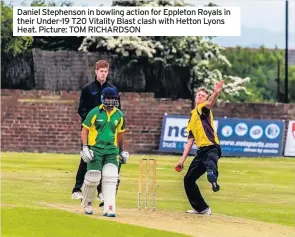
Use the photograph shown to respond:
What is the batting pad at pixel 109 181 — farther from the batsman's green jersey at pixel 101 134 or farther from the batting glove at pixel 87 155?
the batting glove at pixel 87 155

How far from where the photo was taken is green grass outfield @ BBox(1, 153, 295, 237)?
1442cm

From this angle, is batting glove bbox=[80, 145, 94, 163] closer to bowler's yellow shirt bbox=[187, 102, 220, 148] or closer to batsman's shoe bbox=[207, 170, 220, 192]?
batsman's shoe bbox=[207, 170, 220, 192]

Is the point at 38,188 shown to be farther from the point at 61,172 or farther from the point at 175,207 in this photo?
the point at 61,172

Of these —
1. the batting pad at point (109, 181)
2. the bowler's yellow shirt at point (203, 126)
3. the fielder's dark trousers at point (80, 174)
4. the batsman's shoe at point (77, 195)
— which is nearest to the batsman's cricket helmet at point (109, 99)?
the batting pad at point (109, 181)

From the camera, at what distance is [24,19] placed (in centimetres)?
2255

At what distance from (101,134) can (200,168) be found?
188 centimetres

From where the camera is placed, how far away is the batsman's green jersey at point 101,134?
15.4 metres

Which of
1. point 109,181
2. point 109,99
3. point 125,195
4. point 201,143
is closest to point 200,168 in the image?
point 201,143

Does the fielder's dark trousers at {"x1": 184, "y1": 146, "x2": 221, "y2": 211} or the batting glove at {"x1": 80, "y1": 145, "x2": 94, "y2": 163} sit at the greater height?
the batting glove at {"x1": 80, "y1": 145, "x2": 94, "y2": 163}

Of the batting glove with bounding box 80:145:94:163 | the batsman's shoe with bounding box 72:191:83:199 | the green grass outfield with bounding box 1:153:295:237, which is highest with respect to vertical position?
the batting glove with bounding box 80:145:94:163

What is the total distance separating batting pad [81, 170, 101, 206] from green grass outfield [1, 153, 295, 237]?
0.30 metres

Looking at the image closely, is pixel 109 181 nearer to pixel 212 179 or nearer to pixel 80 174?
pixel 212 179

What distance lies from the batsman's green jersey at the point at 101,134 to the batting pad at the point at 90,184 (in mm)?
83

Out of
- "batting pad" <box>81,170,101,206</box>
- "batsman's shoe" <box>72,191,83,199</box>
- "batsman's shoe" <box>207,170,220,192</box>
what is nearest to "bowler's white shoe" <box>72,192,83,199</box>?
"batsman's shoe" <box>72,191,83,199</box>
